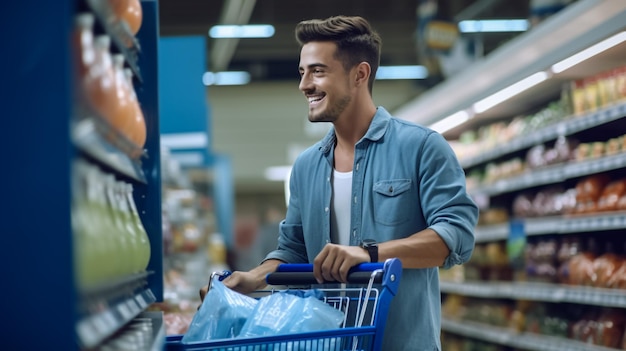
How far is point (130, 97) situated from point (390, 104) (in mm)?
18122

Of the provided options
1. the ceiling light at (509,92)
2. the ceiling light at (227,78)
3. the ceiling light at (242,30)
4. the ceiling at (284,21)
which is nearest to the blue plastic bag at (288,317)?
the ceiling light at (509,92)

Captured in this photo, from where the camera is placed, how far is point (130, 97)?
1919 millimetres

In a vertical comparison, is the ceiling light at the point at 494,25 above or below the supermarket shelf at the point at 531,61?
above

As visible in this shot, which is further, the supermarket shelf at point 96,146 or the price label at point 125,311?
the price label at point 125,311

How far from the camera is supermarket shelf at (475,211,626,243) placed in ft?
15.7

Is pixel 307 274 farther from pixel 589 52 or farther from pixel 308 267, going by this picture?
pixel 589 52

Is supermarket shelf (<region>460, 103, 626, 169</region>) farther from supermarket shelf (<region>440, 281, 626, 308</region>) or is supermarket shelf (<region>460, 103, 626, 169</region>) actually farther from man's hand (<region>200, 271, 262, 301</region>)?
man's hand (<region>200, 271, 262, 301</region>)

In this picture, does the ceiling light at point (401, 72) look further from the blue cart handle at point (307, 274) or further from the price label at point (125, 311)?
the price label at point (125, 311)

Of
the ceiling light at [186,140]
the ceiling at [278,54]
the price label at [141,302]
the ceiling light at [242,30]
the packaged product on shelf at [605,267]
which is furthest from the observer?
the ceiling at [278,54]

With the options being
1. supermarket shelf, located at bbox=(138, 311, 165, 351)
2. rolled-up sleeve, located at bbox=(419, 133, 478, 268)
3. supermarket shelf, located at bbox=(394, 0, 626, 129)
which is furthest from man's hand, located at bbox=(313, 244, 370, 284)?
supermarket shelf, located at bbox=(394, 0, 626, 129)

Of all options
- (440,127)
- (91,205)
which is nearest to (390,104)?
(440,127)

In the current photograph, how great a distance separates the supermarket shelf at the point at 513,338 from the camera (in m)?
5.31

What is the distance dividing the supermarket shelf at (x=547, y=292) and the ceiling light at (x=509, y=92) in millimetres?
1329

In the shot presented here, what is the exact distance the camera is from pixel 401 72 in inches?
701
